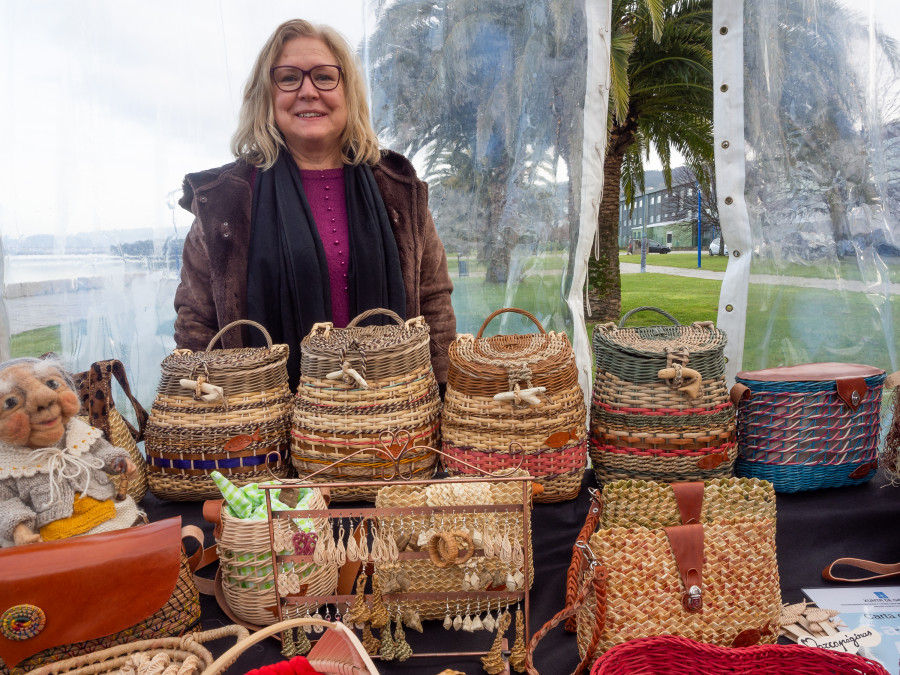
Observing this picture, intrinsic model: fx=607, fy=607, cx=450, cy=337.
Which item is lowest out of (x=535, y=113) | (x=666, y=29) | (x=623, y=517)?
(x=623, y=517)

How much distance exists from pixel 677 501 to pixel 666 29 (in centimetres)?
488

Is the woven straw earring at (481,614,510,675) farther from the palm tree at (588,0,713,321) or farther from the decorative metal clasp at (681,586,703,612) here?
the palm tree at (588,0,713,321)

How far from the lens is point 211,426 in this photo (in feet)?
4.91

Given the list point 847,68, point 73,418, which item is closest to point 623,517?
point 73,418

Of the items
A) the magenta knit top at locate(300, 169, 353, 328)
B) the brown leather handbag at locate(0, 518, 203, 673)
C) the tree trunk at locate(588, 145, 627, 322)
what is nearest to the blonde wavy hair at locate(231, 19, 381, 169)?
the magenta knit top at locate(300, 169, 353, 328)

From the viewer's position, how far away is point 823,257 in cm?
242

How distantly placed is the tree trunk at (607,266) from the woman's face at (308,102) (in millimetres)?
4425

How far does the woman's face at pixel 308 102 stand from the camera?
1882 mm

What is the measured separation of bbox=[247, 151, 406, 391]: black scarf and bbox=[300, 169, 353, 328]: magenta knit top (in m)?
0.03

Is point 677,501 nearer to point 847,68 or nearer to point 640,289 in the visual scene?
point 847,68

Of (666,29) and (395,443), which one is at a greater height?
(666,29)

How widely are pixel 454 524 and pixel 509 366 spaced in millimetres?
482

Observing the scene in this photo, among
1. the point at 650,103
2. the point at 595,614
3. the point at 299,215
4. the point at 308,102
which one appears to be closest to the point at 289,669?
the point at 595,614

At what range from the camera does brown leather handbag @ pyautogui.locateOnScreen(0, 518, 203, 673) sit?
0.96m
